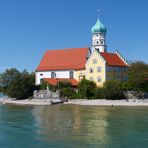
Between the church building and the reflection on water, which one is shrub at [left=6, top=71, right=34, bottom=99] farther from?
the reflection on water

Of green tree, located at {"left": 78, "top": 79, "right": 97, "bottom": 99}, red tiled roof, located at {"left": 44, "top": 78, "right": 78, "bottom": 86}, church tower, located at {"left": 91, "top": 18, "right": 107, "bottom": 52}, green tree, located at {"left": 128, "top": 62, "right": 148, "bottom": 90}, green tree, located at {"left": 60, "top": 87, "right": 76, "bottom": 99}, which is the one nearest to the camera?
green tree, located at {"left": 128, "top": 62, "right": 148, "bottom": 90}

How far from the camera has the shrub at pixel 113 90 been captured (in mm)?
67688

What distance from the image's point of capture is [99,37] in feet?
271

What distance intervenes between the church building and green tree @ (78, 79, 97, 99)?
2.65 metres

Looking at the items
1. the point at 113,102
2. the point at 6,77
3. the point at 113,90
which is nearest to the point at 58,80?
the point at 6,77

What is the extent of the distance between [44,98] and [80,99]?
7370 millimetres

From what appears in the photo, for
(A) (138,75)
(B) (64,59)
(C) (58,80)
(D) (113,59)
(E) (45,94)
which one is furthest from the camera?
(B) (64,59)

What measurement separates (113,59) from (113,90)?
371 inches

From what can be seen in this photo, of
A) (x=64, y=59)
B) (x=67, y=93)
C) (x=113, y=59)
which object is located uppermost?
(x=64, y=59)

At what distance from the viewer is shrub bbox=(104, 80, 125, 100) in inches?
2665

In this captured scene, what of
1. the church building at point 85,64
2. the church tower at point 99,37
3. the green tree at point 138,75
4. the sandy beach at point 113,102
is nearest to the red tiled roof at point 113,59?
the church building at point 85,64

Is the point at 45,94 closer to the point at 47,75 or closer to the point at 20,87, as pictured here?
the point at 20,87

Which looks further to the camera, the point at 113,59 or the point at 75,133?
the point at 113,59

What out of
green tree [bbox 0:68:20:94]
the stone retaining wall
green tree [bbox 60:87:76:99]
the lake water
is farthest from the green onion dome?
the lake water
